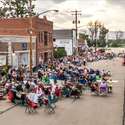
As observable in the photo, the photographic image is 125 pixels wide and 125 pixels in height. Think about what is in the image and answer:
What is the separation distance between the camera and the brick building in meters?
48.8


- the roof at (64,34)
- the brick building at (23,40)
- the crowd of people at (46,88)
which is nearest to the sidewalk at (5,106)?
the crowd of people at (46,88)

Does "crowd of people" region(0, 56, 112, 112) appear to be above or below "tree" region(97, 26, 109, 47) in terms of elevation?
below

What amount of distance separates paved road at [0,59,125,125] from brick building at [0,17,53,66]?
18867 mm

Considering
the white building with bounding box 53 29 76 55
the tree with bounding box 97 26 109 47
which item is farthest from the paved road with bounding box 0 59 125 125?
the tree with bounding box 97 26 109 47

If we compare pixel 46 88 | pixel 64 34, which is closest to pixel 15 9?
pixel 64 34

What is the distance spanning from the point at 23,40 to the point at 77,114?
94.3ft

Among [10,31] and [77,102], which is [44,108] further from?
[10,31]

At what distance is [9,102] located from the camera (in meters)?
28.7

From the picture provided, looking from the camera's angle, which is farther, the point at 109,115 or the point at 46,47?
the point at 46,47

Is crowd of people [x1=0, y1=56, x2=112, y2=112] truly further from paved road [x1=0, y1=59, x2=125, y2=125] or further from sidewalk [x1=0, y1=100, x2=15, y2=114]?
paved road [x1=0, y1=59, x2=125, y2=125]

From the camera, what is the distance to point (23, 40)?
5266cm

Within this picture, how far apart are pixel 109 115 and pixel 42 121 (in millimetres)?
4413

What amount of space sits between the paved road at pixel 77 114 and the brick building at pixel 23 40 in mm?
18867

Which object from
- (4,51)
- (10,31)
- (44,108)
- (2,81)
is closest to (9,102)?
(44,108)
